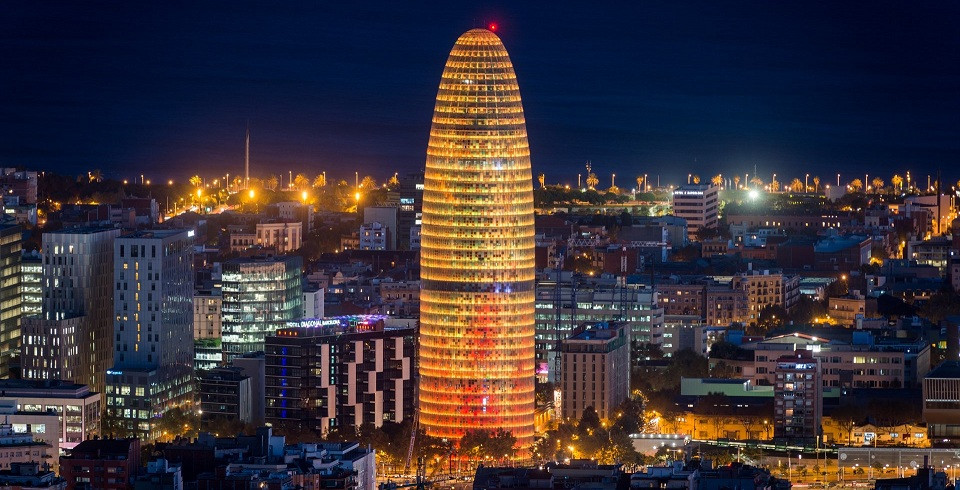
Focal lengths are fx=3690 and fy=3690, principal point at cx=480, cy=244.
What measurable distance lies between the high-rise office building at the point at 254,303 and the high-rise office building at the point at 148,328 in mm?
4792

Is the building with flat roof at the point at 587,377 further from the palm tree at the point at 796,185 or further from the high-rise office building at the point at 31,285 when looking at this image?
the palm tree at the point at 796,185

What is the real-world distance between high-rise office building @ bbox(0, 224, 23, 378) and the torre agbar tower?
8.84 m

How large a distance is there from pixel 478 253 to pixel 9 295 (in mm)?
10410

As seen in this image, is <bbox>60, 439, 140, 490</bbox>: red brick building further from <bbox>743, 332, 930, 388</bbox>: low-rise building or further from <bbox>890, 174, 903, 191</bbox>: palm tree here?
<bbox>890, 174, 903, 191</bbox>: palm tree

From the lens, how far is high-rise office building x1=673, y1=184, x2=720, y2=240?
104625 mm

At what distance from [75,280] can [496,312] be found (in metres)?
8.11

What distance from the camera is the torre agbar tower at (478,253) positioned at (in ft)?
217

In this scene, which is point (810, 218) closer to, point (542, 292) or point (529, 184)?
point (542, 292)

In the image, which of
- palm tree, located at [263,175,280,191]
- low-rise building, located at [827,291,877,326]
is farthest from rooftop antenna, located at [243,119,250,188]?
low-rise building, located at [827,291,877,326]

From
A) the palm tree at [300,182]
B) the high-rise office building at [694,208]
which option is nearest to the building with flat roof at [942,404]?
the high-rise office building at [694,208]

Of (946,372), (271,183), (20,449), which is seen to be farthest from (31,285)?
(271,183)

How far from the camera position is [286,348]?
66438 millimetres

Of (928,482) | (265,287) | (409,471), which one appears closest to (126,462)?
(409,471)

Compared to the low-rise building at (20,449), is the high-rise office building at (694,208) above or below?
above
